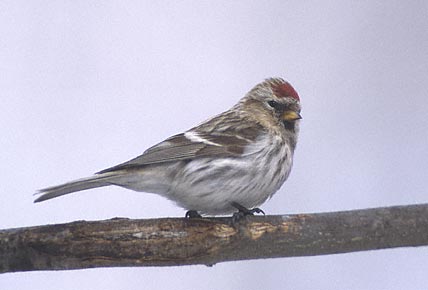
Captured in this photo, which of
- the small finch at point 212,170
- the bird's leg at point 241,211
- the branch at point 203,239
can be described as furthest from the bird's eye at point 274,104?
the branch at point 203,239

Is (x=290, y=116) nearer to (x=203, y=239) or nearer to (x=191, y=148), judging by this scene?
(x=191, y=148)

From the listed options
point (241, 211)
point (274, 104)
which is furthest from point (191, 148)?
point (274, 104)

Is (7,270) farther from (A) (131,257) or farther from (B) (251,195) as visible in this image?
(B) (251,195)

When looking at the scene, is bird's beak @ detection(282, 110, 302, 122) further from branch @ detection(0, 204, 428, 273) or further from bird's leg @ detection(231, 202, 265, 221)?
branch @ detection(0, 204, 428, 273)

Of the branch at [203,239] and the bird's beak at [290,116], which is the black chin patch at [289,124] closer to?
the bird's beak at [290,116]

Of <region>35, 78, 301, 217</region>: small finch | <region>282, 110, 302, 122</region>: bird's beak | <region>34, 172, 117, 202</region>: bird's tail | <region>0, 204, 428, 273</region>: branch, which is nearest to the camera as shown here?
<region>0, 204, 428, 273</region>: branch

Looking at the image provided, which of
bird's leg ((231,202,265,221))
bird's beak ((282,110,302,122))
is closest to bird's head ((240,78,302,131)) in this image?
bird's beak ((282,110,302,122))

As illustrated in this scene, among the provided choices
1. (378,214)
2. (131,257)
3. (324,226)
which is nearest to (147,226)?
(131,257)
